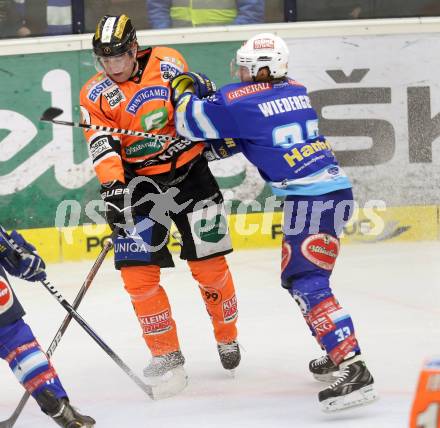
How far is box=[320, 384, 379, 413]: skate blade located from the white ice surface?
0.12ft

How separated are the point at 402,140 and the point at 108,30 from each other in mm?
2991

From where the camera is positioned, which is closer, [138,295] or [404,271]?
[138,295]

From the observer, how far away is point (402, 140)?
21.9 feet

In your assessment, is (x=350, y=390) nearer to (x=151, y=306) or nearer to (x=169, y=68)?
(x=151, y=306)

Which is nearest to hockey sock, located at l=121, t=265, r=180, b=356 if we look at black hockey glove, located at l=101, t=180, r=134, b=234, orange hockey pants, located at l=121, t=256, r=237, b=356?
orange hockey pants, located at l=121, t=256, r=237, b=356

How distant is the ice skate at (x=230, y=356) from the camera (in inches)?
169

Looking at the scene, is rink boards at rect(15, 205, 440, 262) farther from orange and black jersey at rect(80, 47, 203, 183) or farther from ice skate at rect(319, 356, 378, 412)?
ice skate at rect(319, 356, 378, 412)

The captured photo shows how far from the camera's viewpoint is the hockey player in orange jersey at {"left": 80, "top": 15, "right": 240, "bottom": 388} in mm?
4113

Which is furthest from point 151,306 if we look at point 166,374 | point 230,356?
point 230,356

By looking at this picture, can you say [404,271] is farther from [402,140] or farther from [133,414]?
[133,414]

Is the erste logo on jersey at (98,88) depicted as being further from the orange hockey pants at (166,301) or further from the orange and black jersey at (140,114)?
the orange hockey pants at (166,301)

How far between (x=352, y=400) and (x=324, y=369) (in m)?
0.49

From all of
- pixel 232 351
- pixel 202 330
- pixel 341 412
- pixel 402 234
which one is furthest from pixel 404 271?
pixel 341 412

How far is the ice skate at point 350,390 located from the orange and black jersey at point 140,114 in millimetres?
1100
